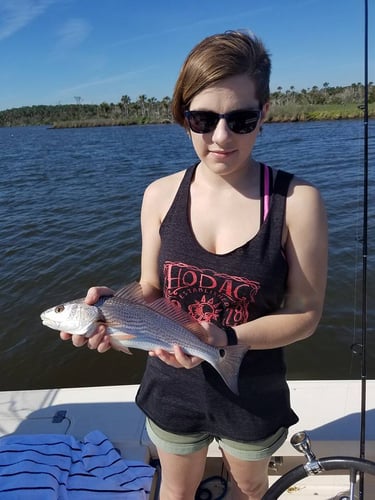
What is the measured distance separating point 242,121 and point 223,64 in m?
0.22

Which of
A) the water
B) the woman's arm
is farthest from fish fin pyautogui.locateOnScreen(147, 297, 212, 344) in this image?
the water

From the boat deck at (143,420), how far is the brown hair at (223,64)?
229cm

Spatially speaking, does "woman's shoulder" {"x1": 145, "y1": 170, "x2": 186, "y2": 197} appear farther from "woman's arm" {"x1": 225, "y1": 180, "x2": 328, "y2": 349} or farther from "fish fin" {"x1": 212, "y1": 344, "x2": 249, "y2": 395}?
"fish fin" {"x1": 212, "y1": 344, "x2": 249, "y2": 395}

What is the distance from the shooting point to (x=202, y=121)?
1.73 meters

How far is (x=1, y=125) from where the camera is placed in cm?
18188

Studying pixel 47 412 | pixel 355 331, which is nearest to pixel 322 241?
pixel 47 412

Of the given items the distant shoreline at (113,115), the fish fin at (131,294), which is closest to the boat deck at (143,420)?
the fish fin at (131,294)

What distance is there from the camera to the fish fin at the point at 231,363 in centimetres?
178

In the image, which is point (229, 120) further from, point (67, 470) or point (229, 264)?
point (67, 470)

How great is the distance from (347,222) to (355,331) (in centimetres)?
530

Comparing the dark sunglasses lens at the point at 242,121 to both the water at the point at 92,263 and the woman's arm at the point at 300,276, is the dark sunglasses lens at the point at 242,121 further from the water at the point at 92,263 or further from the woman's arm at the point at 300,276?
the water at the point at 92,263

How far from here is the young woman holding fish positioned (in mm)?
1703

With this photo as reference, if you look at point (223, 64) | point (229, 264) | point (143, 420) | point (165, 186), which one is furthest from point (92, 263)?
point (223, 64)

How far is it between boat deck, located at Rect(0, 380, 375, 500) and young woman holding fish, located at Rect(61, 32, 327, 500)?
98cm
